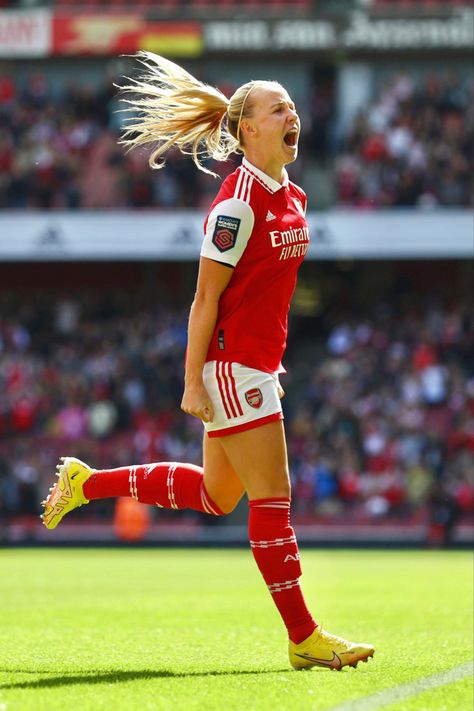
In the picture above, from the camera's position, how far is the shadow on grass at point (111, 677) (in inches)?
209

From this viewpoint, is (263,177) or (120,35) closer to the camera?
(263,177)

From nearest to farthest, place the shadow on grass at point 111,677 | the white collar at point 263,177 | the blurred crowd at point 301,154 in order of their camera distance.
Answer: the shadow on grass at point 111,677
the white collar at point 263,177
the blurred crowd at point 301,154

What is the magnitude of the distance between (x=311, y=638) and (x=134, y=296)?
76.5 ft

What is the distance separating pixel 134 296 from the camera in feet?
94.7

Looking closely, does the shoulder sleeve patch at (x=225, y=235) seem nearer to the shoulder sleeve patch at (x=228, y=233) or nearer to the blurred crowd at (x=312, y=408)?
the shoulder sleeve patch at (x=228, y=233)

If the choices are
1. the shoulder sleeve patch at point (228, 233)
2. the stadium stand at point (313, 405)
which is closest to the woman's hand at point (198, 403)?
the shoulder sleeve patch at point (228, 233)

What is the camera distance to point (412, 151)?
25.7m

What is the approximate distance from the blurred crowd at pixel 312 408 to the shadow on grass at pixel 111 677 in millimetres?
16416

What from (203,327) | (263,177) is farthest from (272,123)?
(203,327)

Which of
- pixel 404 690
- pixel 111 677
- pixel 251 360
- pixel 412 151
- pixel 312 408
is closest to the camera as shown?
pixel 404 690

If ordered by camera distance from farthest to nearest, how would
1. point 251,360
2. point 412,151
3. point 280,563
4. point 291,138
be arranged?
point 412,151 < point 291,138 < point 251,360 < point 280,563

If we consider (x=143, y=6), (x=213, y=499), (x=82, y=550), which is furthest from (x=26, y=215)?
(x=213, y=499)

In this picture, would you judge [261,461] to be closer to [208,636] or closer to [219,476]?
[219,476]

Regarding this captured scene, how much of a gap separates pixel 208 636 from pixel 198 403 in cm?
219
